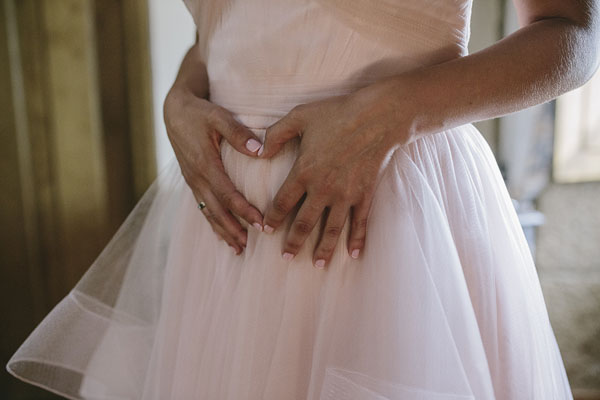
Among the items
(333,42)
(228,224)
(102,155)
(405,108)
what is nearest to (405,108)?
(405,108)

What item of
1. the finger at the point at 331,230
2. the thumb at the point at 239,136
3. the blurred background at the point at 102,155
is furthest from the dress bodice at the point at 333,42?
the blurred background at the point at 102,155

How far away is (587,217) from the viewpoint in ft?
5.40

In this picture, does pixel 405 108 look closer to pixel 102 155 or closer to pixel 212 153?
pixel 212 153

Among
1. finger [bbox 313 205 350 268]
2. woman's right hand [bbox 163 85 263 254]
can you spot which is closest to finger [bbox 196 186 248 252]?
woman's right hand [bbox 163 85 263 254]

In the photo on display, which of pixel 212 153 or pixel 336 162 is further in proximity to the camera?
pixel 212 153

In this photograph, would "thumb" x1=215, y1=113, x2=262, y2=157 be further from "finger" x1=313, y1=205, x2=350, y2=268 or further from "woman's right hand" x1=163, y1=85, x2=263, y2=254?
"finger" x1=313, y1=205, x2=350, y2=268

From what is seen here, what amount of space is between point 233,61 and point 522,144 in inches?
54.8

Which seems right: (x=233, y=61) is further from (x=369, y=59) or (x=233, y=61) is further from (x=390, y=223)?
(x=390, y=223)

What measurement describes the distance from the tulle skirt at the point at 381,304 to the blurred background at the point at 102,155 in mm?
1145

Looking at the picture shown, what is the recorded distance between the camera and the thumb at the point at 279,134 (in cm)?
48

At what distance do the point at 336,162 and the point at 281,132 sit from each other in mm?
73

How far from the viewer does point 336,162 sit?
0.46 metres

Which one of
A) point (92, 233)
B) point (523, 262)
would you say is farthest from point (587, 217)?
point (92, 233)

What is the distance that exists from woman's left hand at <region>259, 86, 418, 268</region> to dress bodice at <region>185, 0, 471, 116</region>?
6 centimetres
